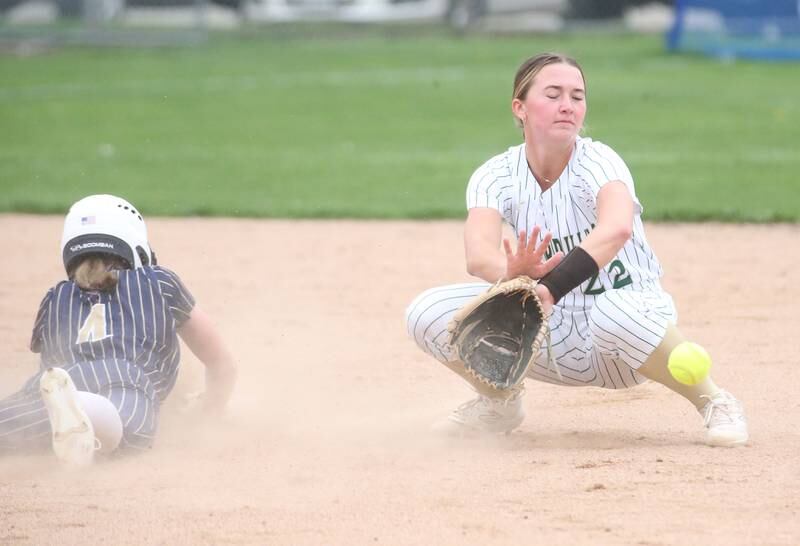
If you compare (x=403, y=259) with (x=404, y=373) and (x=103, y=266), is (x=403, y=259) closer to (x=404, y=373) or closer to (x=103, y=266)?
(x=404, y=373)

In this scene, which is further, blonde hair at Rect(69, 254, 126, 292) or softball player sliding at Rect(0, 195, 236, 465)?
blonde hair at Rect(69, 254, 126, 292)

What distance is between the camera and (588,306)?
4.15 metres

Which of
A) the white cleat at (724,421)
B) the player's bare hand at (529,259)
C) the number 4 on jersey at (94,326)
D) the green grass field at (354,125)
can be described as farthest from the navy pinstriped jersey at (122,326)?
the green grass field at (354,125)

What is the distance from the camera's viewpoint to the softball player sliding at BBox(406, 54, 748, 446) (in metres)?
3.96

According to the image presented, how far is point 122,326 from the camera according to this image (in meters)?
4.21

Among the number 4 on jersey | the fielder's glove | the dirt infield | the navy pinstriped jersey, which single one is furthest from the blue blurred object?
the number 4 on jersey

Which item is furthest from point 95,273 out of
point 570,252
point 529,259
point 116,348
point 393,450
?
point 570,252

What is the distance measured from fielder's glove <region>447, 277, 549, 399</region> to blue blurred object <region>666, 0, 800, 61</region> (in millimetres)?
13947

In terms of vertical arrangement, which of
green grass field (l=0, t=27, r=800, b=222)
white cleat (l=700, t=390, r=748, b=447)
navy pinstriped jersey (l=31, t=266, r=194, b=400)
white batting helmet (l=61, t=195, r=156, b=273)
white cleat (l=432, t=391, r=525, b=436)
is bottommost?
green grass field (l=0, t=27, r=800, b=222)

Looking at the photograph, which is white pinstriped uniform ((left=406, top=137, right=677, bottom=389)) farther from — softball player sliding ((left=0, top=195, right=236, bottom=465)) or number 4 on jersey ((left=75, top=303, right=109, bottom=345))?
number 4 on jersey ((left=75, top=303, right=109, bottom=345))

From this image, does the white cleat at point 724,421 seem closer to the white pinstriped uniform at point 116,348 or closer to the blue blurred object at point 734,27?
the white pinstriped uniform at point 116,348

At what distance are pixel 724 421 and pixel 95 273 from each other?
6.34 feet

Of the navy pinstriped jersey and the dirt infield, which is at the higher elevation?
the navy pinstriped jersey

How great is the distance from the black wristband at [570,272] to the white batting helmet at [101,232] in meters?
1.32
